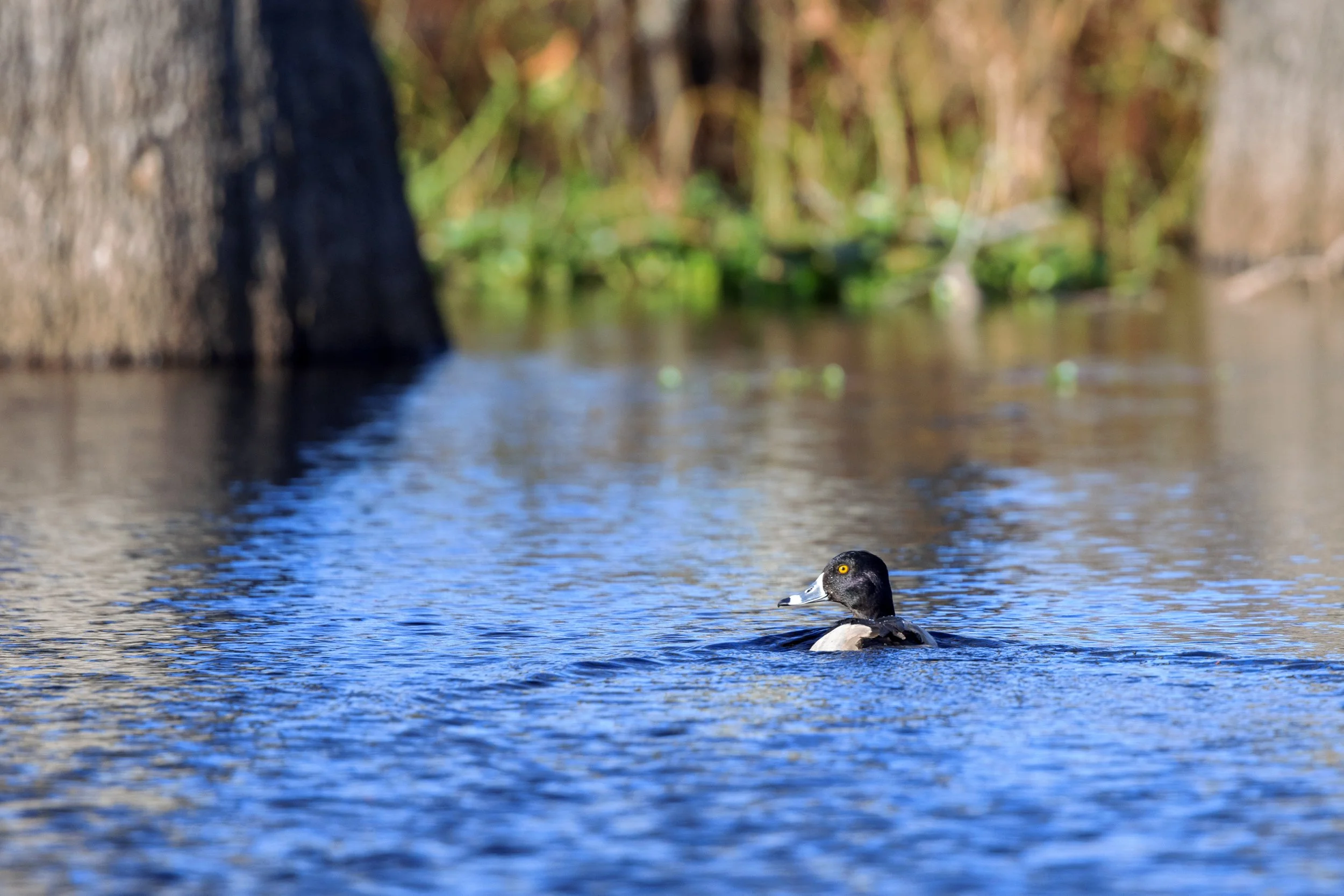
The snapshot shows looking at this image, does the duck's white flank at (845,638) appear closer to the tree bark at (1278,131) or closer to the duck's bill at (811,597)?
the duck's bill at (811,597)

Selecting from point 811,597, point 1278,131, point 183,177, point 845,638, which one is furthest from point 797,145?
point 845,638

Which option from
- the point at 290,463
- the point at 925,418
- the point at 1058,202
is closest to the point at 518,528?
the point at 290,463

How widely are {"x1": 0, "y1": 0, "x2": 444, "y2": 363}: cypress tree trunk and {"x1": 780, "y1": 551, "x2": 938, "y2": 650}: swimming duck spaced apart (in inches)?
265

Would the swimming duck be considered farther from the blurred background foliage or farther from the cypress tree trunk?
the blurred background foliage

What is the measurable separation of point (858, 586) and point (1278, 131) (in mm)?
14427

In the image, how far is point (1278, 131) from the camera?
64.8 feet

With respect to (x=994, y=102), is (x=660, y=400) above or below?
below

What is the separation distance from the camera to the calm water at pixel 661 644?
4.51m

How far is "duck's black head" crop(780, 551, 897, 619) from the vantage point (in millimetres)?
6332

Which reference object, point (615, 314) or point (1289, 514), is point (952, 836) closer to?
point (1289, 514)

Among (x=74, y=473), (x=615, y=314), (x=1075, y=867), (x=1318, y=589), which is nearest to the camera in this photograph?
(x=1075, y=867)

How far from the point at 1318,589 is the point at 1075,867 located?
296 cm

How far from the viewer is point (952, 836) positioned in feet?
14.9

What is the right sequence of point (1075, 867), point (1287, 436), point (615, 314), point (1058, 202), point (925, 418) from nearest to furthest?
point (1075, 867) → point (1287, 436) → point (925, 418) → point (615, 314) → point (1058, 202)
